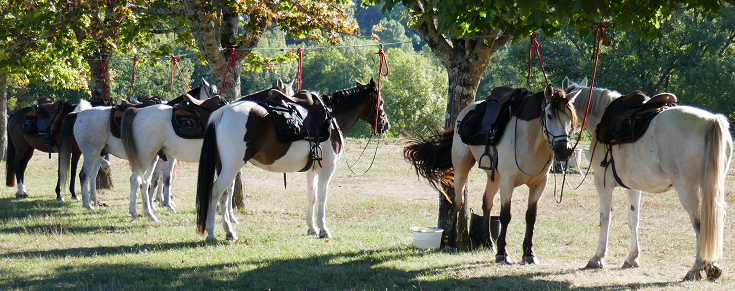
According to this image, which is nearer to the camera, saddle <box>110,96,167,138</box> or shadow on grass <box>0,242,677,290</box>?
shadow on grass <box>0,242,677,290</box>

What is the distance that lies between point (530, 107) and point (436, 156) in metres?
1.83

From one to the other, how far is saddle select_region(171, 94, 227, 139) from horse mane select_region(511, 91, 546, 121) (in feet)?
14.7

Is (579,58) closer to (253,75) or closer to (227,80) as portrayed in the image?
(227,80)

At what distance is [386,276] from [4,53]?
1009 centimetres

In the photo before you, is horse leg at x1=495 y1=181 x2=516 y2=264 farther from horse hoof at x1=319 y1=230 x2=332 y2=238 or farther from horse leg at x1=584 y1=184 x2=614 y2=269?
horse hoof at x1=319 y1=230 x2=332 y2=238

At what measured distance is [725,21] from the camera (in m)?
26.1

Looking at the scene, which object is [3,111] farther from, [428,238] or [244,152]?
[428,238]

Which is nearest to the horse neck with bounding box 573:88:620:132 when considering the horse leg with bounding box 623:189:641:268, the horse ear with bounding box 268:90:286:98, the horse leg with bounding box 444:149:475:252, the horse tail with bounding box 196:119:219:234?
the horse leg with bounding box 623:189:641:268

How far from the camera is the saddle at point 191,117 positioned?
8391 mm

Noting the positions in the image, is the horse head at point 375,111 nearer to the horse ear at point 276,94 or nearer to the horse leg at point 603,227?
the horse ear at point 276,94

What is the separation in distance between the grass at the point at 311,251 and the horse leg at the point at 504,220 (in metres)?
0.21

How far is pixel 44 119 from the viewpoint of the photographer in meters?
11.0

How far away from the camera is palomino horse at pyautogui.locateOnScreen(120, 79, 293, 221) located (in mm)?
8406

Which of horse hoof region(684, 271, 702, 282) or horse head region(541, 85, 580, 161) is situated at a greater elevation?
horse head region(541, 85, 580, 161)
